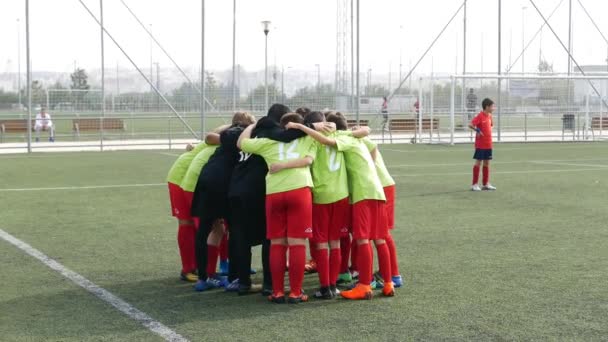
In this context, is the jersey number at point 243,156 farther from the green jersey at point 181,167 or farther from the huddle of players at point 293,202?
the green jersey at point 181,167

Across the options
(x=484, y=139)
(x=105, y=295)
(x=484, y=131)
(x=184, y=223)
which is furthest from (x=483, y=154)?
(x=105, y=295)

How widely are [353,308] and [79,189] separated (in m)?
10.9

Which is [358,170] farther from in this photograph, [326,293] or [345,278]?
[345,278]

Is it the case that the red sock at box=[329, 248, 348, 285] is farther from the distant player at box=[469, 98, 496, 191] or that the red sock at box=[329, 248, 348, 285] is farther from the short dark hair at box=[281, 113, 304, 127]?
the distant player at box=[469, 98, 496, 191]

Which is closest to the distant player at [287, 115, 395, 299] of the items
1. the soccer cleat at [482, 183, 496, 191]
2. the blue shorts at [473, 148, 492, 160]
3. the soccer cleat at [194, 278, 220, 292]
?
the soccer cleat at [194, 278, 220, 292]

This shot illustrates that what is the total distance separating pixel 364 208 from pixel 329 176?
15.6 inches

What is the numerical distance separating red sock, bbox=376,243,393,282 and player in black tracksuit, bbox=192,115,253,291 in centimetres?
127

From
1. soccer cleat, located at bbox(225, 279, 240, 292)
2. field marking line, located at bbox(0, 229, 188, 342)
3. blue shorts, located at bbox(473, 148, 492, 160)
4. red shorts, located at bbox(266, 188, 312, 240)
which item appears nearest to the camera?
field marking line, located at bbox(0, 229, 188, 342)

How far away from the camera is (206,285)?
26.2 feet

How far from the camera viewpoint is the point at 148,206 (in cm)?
1422

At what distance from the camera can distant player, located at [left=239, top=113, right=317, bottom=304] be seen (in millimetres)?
7316

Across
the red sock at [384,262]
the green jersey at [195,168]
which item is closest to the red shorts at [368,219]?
the red sock at [384,262]

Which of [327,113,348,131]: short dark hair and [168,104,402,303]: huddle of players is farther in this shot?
[327,113,348,131]: short dark hair

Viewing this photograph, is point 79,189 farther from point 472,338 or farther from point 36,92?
point 36,92
